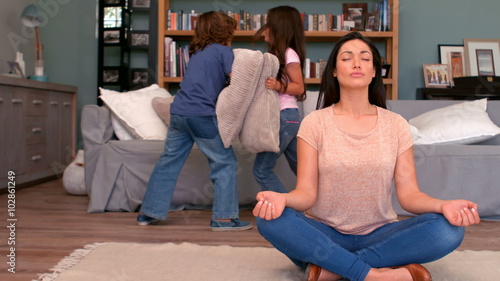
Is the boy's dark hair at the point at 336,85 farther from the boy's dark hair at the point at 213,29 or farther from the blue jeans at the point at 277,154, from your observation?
the boy's dark hair at the point at 213,29

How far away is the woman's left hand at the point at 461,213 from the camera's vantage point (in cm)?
142

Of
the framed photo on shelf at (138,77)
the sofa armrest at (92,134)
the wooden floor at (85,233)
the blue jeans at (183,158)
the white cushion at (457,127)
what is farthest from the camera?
the framed photo on shelf at (138,77)

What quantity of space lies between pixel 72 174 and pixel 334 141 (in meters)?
2.48

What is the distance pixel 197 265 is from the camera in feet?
6.34

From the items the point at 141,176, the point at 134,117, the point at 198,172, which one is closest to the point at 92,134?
the point at 134,117

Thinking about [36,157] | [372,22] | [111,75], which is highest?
[372,22]

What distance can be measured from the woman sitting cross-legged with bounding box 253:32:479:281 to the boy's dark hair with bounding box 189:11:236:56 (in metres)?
0.93

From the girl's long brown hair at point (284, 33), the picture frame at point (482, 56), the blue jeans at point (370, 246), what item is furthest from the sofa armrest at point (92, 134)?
the picture frame at point (482, 56)

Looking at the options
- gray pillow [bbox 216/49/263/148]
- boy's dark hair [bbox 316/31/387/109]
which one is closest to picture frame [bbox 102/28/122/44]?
gray pillow [bbox 216/49/263/148]

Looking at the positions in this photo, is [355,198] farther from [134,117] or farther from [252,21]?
[252,21]

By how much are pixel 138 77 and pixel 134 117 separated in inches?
80.1

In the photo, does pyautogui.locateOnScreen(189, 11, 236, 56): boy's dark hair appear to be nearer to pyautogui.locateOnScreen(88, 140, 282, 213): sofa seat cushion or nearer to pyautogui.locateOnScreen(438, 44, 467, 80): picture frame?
pyautogui.locateOnScreen(88, 140, 282, 213): sofa seat cushion

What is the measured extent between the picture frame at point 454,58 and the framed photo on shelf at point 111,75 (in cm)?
291

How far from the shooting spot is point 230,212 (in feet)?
8.62
